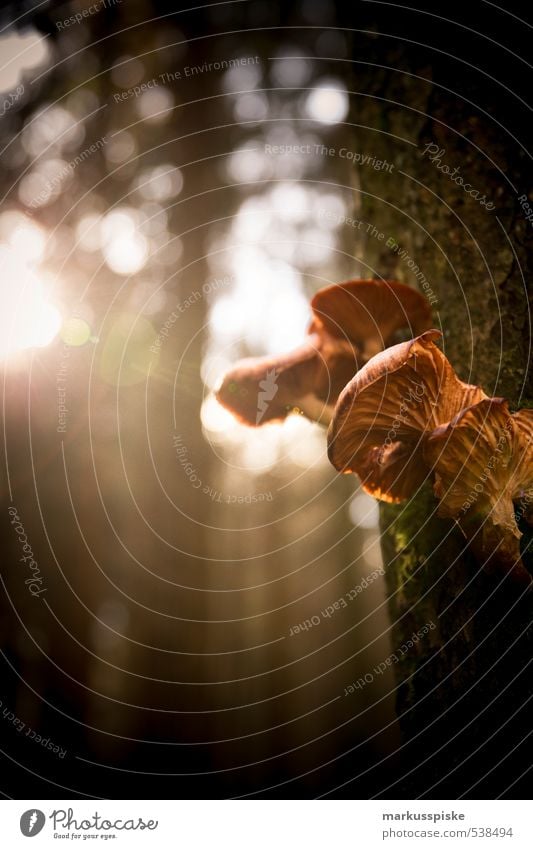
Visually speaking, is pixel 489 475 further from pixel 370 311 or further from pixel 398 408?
pixel 370 311

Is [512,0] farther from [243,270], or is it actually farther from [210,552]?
[210,552]

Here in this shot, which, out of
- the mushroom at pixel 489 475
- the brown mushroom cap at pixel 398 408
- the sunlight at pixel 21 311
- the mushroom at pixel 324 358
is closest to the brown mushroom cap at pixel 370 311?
the mushroom at pixel 324 358

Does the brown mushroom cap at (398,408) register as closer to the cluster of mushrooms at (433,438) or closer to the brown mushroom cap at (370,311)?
the cluster of mushrooms at (433,438)

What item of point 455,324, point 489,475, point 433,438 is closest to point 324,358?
point 455,324

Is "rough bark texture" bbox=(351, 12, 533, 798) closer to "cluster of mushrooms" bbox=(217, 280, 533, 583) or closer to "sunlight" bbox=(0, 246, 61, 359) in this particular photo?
"cluster of mushrooms" bbox=(217, 280, 533, 583)

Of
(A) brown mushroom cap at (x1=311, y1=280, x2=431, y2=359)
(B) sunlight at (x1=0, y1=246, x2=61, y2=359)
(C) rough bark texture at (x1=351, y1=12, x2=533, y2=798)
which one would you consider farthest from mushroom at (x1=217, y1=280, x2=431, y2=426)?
(B) sunlight at (x1=0, y1=246, x2=61, y2=359)
